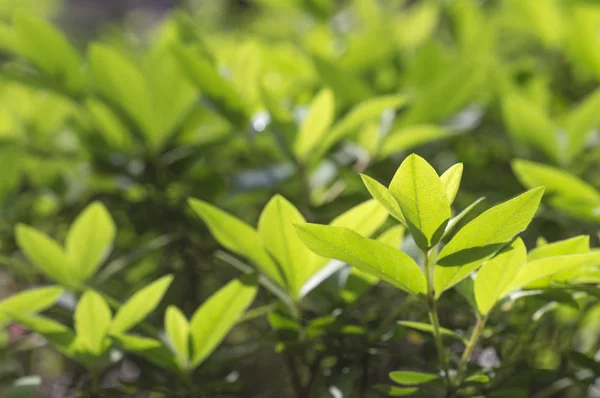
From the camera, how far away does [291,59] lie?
136cm

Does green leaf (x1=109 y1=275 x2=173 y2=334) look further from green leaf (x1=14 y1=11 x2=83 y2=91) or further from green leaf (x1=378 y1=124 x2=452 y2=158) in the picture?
green leaf (x1=14 y1=11 x2=83 y2=91)

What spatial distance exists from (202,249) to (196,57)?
0.32 metres

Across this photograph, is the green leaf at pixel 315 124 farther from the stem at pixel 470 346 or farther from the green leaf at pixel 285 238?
the stem at pixel 470 346

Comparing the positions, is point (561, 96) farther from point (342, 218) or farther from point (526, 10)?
point (342, 218)

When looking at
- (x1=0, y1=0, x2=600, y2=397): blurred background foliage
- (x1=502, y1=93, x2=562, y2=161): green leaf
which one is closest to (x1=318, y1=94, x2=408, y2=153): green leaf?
(x1=0, y1=0, x2=600, y2=397): blurred background foliage

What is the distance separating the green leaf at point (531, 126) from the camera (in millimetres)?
898

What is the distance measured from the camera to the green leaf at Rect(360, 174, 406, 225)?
1.58ft

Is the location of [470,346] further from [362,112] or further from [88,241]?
[88,241]

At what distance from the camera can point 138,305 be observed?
0.66 meters

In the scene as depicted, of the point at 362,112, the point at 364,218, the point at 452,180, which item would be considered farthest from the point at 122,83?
the point at 452,180

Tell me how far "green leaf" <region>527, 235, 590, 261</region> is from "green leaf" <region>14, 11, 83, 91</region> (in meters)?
0.76

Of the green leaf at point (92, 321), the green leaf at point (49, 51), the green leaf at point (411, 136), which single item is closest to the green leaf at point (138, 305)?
the green leaf at point (92, 321)

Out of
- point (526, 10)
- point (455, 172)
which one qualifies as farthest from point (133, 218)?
point (526, 10)

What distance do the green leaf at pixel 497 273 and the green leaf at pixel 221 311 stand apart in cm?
22
